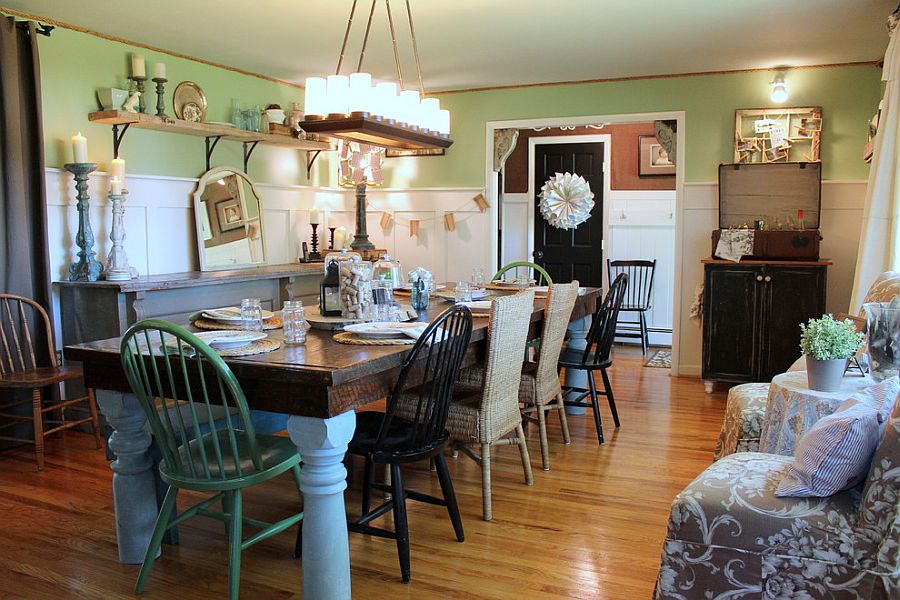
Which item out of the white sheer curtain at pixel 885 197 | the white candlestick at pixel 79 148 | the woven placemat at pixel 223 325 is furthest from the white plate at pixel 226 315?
the white sheer curtain at pixel 885 197

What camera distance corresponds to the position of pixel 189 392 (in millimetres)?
2125

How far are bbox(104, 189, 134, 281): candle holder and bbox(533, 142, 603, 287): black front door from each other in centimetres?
424

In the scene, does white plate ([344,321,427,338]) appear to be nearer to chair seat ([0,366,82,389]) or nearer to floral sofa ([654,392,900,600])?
floral sofa ([654,392,900,600])

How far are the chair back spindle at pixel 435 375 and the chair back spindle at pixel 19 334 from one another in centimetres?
232

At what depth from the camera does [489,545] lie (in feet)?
9.02

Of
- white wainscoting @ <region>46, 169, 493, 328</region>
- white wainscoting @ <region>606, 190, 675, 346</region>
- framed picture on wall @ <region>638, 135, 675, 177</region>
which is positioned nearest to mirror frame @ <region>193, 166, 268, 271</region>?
white wainscoting @ <region>46, 169, 493, 328</region>

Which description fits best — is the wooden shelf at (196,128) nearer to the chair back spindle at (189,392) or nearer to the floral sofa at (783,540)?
the chair back spindle at (189,392)

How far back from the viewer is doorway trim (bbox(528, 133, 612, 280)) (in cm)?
725

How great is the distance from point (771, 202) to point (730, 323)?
3.15ft

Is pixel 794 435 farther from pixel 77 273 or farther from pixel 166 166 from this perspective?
pixel 166 166

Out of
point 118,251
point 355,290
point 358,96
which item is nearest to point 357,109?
point 358,96

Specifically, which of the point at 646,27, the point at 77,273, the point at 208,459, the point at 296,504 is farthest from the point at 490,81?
the point at 208,459

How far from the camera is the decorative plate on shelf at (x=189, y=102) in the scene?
4887mm

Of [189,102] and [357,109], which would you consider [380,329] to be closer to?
[357,109]
